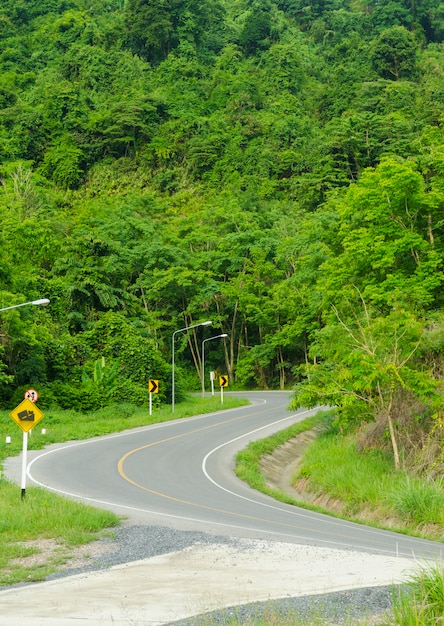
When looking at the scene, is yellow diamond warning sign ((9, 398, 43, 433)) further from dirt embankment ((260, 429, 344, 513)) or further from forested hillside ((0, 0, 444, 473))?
forested hillside ((0, 0, 444, 473))

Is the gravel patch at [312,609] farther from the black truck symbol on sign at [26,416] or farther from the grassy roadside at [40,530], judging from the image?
the black truck symbol on sign at [26,416]

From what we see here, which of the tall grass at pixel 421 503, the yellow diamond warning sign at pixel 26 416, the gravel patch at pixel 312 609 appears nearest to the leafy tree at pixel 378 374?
the tall grass at pixel 421 503

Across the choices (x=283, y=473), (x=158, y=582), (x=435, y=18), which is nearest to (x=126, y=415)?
(x=283, y=473)

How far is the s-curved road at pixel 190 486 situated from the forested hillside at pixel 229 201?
18.0ft

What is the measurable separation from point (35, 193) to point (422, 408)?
54675 millimetres

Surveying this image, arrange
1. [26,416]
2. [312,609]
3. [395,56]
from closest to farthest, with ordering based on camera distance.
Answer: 1. [312,609]
2. [26,416]
3. [395,56]

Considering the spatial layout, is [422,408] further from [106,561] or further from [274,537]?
[106,561]

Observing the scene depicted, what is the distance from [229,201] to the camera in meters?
73.9

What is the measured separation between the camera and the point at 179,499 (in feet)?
65.7

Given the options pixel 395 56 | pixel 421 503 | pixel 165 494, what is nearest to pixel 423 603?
pixel 421 503

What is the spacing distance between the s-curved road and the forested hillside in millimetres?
5496

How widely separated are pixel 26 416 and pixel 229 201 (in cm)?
5785

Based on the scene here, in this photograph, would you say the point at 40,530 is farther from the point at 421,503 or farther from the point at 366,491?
the point at 366,491

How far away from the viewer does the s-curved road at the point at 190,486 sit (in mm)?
14852
